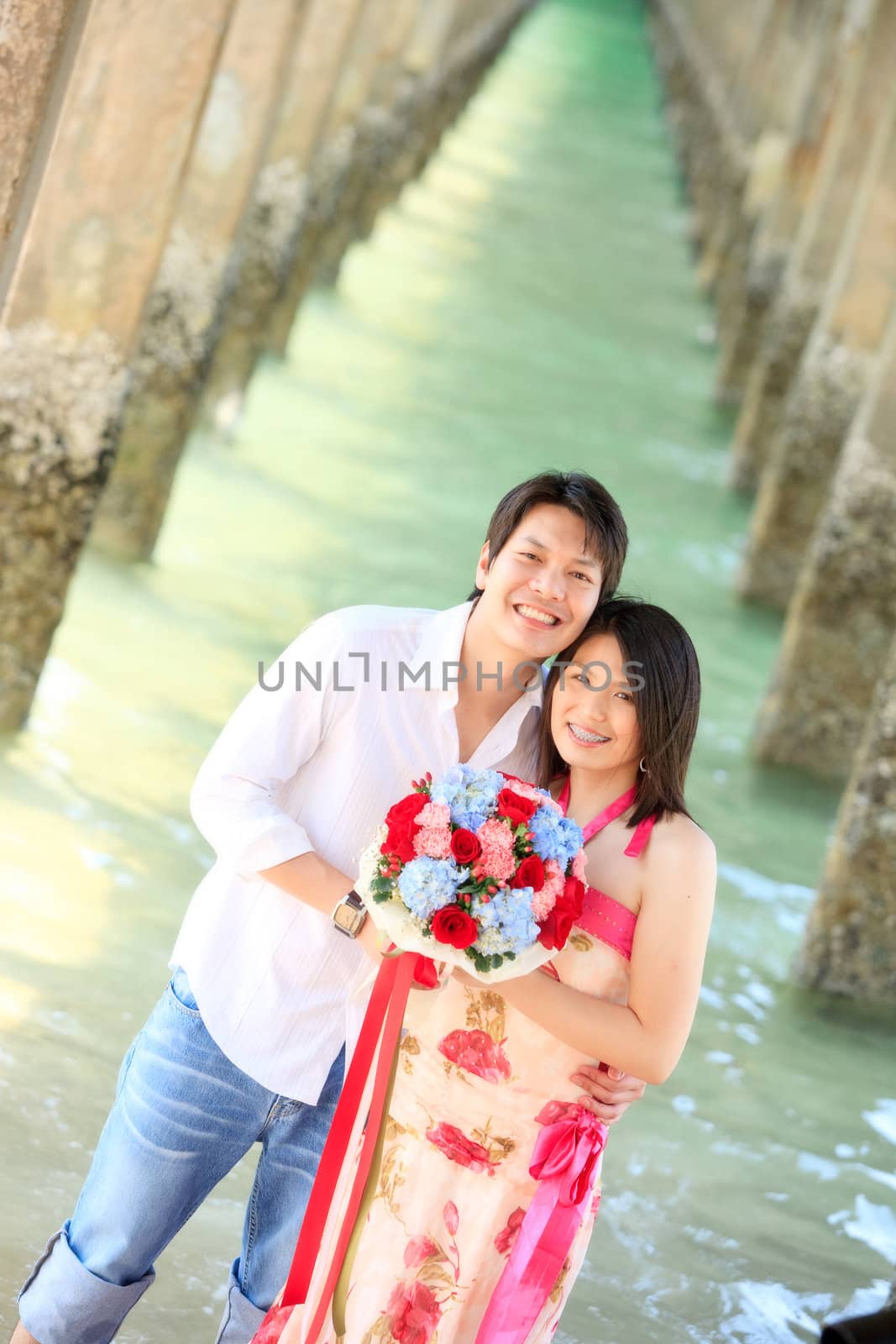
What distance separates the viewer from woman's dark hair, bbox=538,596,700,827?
9.42ft

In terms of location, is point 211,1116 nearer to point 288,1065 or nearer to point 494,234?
point 288,1065

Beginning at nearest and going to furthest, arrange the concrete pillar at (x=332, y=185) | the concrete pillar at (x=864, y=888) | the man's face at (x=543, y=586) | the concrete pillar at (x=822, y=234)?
the man's face at (x=543, y=586) < the concrete pillar at (x=864, y=888) < the concrete pillar at (x=822, y=234) < the concrete pillar at (x=332, y=185)

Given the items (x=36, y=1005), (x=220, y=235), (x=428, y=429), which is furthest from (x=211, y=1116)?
(x=428, y=429)

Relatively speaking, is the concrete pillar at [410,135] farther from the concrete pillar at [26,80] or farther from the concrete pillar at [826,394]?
the concrete pillar at [26,80]

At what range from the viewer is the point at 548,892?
2568 millimetres

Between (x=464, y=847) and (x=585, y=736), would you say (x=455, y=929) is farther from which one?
(x=585, y=736)

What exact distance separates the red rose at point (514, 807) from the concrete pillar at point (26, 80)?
1.60 m

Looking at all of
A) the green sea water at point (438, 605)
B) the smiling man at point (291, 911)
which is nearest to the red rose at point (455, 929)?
the smiling man at point (291, 911)

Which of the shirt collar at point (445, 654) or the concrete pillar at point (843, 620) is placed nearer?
the shirt collar at point (445, 654)

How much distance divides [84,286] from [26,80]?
274 centimetres

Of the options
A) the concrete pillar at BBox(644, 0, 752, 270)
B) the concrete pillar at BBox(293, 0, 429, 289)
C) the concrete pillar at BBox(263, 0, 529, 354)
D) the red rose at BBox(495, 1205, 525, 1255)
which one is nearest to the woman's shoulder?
the red rose at BBox(495, 1205, 525, 1255)

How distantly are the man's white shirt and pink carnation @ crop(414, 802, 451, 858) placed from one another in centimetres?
28

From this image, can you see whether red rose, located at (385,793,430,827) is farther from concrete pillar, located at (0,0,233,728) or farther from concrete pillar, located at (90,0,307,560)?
concrete pillar, located at (90,0,307,560)

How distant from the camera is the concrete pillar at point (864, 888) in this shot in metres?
6.21
